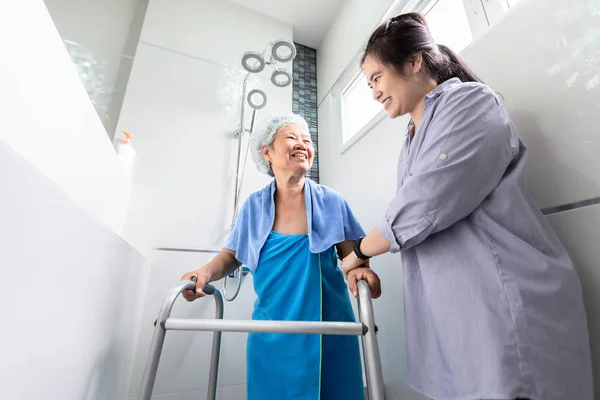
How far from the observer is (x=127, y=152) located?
1259 millimetres

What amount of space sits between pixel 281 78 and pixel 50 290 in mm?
1492

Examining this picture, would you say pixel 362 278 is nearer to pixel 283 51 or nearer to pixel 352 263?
pixel 352 263

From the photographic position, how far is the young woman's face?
710 mm

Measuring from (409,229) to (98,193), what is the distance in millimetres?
881

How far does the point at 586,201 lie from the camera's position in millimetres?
549

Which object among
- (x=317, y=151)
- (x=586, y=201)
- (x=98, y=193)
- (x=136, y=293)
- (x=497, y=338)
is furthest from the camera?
(x=317, y=151)

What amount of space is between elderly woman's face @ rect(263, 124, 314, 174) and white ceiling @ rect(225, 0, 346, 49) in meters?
1.42

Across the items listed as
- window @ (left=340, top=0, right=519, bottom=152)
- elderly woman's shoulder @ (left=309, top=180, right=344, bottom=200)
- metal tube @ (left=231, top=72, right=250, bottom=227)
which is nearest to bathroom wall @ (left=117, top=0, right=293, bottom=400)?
metal tube @ (left=231, top=72, right=250, bottom=227)

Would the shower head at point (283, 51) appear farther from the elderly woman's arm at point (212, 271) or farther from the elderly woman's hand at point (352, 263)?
the elderly woman's hand at point (352, 263)

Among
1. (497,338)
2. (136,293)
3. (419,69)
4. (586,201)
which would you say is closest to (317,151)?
(419,69)

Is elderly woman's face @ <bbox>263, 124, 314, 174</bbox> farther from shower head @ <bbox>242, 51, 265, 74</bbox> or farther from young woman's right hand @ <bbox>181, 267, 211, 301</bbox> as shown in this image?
shower head @ <bbox>242, 51, 265, 74</bbox>

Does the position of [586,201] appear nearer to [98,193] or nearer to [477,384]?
[477,384]

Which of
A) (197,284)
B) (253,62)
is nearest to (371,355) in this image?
(197,284)

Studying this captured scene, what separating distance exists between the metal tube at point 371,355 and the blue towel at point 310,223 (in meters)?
0.25
